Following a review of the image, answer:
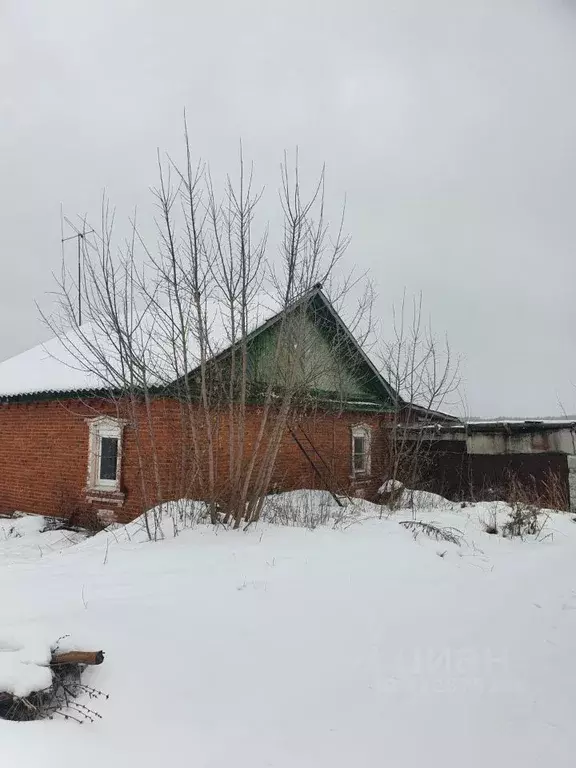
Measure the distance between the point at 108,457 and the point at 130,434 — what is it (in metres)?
1.15

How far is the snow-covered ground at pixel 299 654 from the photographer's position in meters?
2.81

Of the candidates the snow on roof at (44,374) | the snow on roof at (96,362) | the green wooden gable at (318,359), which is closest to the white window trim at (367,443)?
the green wooden gable at (318,359)

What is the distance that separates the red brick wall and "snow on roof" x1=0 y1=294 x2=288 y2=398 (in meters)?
0.44

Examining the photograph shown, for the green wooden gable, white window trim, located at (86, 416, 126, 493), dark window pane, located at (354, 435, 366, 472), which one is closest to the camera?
the green wooden gable

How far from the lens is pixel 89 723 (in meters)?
2.87

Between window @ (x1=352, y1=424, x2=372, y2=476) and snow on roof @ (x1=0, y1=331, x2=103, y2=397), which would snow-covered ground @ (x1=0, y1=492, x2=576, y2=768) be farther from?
window @ (x1=352, y1=424, x2=372, y2=476)

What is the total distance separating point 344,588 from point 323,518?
9.59 feet

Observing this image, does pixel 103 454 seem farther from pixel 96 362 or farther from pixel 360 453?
pixel 360 453

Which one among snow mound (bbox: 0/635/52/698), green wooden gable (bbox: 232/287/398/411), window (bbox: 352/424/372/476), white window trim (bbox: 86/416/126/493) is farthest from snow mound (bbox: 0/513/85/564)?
window (bbox: 352/424/372/476)

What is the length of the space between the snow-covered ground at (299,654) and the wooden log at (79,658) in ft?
0.38

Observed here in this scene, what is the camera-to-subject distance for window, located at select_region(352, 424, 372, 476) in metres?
13.8

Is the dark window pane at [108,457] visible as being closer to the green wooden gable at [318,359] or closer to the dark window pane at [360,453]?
the green wooden gable at [318,359]

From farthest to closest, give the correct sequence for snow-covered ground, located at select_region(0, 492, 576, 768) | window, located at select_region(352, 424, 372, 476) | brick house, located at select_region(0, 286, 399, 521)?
window, located at select_region(352, 424, 372, 476)
brick house, located at select_region(0, 286, 399, 521)
snow-covered ground, located at select_region(0, 492, 576, 768)

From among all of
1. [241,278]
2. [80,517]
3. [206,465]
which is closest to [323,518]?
[206,465]
